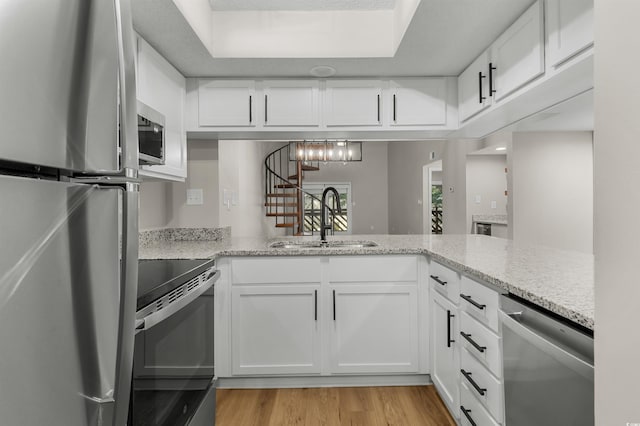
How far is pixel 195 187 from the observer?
9.53 feet

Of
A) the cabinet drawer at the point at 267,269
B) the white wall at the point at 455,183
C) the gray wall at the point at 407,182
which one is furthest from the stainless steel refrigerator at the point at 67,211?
the gray wall at the point at 407,182

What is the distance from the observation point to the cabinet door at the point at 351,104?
2.65 metres

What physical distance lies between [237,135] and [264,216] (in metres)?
4.25

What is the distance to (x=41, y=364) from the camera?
0.46 metres

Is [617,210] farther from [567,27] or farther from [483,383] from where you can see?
[567,27]

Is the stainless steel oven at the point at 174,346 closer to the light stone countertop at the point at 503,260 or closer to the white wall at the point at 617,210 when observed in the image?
the light stone countertop at the point at 503,260

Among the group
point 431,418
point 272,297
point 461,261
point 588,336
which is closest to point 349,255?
point 272,297

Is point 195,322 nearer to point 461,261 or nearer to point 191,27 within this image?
point 461,261

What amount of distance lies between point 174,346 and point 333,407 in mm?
1230

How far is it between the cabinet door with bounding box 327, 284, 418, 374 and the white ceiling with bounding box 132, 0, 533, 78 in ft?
4.70

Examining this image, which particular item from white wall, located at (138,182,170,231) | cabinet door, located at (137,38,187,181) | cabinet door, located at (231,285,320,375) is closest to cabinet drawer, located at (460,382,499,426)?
cabinet door, located at (231,285,320,375)

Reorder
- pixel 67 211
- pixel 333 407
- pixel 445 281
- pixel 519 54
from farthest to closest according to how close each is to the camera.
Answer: pixel 333 407
pixel 445 281
pixel 519 54
pixel 67 211

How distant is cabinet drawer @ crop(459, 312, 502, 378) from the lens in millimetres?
1372

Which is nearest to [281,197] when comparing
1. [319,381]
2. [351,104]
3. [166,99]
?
[351,104]
